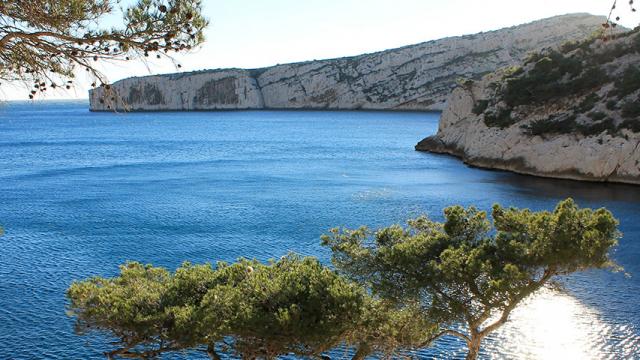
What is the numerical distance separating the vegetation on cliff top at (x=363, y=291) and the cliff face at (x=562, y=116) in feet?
132

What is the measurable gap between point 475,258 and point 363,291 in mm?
2673

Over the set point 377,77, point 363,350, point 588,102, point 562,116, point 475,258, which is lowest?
point 363,350

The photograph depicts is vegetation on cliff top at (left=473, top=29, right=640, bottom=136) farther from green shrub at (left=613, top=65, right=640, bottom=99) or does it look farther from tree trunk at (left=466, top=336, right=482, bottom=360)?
tree trunk at (left=466, top=336, right=482, bottom=360)

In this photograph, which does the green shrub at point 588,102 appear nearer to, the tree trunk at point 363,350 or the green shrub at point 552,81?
the green shrub at point 552,81

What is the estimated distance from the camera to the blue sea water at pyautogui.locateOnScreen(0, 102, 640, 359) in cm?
2042

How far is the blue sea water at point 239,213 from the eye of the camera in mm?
20422

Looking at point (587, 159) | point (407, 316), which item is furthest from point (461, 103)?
point (407, 316)

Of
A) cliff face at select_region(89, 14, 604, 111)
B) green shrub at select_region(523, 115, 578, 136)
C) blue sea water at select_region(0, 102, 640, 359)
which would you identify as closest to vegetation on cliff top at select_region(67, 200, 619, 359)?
blue sea water at select_region(0, 102, 640, 359)

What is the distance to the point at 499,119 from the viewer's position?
2474 inches

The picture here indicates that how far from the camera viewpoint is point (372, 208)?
40594 mm

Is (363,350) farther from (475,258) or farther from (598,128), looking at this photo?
(598,128)

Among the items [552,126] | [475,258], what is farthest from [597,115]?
[475,258]

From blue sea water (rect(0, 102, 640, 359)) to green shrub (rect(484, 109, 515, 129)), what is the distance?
228 inches

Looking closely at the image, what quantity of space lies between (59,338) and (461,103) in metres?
60.5
